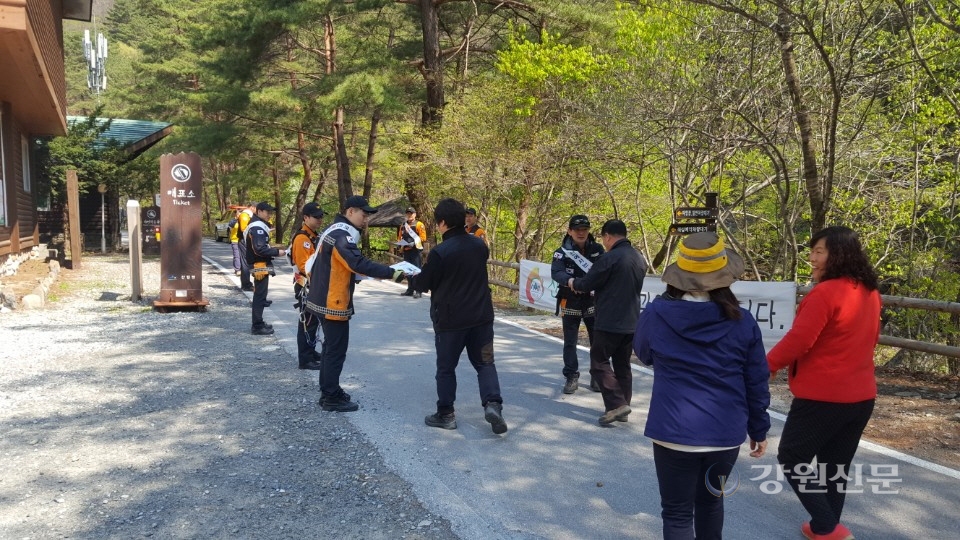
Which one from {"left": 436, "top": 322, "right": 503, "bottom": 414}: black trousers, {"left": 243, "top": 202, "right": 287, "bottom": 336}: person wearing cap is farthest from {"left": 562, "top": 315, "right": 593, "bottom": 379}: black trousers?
{"left": 243, "top": 202, "right": 287, "bottom": 336}: person wearing cap

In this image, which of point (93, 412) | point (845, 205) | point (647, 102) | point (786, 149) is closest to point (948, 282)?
point (845, 205)

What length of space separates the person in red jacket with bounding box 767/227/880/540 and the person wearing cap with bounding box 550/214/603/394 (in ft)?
9.72

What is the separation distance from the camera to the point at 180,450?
5.33 m

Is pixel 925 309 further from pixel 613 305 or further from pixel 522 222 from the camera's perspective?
pixel 522 222

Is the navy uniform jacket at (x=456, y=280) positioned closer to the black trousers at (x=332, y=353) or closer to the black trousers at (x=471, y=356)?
the black trousers at (x=471, y=356)

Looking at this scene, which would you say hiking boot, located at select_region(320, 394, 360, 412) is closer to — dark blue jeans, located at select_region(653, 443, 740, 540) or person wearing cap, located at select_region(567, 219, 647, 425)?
person wearing cap, located at select_region(567, 219, 647, 425)

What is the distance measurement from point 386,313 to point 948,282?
8980mm

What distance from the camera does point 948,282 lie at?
1106 cm

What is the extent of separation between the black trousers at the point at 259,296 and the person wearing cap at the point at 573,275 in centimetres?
465

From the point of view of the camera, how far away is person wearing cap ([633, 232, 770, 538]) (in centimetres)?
311

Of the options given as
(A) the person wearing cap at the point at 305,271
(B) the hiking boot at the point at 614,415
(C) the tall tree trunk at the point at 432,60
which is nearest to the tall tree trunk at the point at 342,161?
(C) the tall tree trunk at the point at 432,60

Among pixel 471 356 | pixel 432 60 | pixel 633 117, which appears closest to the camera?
pixel 471 356

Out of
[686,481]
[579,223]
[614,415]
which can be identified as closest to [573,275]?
[579,223]

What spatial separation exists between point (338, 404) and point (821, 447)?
13.2 feet
